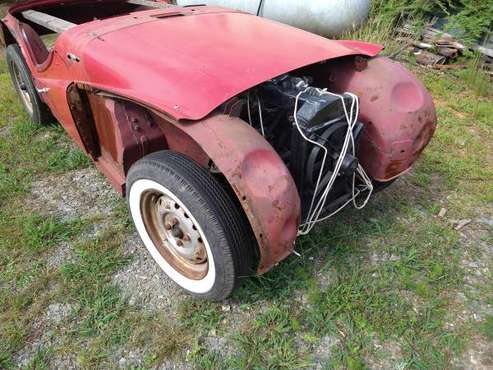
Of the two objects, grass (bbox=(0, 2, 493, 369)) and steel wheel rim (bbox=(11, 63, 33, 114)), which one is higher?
steel wheel rim (bbox=(11, 63, 33, 114))

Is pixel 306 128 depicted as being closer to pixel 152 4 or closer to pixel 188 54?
pixel 188 54

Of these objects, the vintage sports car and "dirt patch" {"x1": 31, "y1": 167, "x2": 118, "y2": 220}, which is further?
"dirt patch" {"x1": 31, "y1": 167, "x2": 118, "y2": 220}

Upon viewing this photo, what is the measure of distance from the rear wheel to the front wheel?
195 centimetres

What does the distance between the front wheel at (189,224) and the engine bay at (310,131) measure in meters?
0.36

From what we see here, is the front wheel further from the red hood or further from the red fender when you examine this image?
the red hood

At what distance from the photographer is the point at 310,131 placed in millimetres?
1882

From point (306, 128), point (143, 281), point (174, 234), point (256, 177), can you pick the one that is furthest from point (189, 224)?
point (306, 128)

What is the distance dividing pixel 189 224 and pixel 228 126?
53cm

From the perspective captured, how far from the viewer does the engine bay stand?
190 cm

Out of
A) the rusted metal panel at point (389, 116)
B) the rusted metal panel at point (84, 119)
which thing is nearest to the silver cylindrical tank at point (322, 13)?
the rusted metal panel at point (389, 116)

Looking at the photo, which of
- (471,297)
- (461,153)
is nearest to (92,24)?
(471,297)

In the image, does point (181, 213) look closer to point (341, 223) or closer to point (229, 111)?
point (229, 111)

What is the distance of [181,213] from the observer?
1967 mm

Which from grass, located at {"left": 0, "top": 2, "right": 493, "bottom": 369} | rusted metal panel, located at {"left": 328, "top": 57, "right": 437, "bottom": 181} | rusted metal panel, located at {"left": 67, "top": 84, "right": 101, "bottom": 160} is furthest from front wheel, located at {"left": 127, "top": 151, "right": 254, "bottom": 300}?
rusted metal panel, located at {"left": 328, "top": 57, "right": 437, "bottom": 181}
